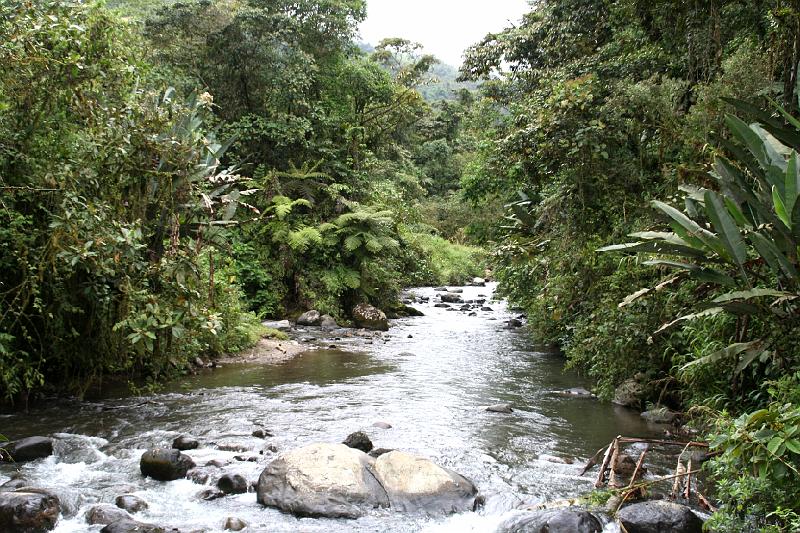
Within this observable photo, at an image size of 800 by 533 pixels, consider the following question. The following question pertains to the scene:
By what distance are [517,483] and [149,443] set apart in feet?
11.8

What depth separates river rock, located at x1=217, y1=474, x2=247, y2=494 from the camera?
16.9 ft

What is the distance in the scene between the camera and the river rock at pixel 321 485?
4773mm

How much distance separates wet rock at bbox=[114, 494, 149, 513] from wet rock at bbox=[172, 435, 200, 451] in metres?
1.28

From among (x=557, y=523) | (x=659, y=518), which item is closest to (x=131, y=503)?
(x=557, y=523)

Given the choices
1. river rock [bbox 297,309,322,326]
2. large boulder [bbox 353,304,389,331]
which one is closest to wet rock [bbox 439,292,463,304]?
large boulder [bbox 353,304,389,331]

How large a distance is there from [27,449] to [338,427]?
295 centimetres

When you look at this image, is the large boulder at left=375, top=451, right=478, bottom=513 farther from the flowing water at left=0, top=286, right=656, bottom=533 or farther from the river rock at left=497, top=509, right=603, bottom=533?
the river rock at left=497, top=509, right=603, bottom=533

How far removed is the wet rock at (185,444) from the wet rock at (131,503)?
4.21 ft

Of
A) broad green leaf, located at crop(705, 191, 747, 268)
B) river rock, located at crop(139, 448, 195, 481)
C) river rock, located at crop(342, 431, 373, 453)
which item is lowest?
river rock, located at crop(342, 431, 373, 453)

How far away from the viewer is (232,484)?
5164 mm

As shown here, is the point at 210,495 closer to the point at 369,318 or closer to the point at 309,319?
the point at 309,319

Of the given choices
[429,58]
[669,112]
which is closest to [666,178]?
[669,112]

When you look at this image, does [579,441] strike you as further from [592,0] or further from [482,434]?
[592,0]

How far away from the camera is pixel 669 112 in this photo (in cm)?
875
